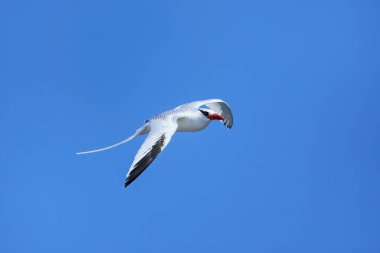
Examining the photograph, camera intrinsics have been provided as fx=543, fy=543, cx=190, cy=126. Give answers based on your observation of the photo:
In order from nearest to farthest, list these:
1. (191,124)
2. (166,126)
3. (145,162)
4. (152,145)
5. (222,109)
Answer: (145,162), (152,145), (166,126), (191,124), (222,109)

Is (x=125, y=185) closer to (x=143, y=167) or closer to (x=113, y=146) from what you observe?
(x=143, y=167)

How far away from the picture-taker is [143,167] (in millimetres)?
7676

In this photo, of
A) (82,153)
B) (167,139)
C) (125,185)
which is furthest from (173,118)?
(125,185)

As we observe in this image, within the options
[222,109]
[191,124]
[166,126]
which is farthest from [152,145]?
[222,109]

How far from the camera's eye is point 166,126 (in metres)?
8.98

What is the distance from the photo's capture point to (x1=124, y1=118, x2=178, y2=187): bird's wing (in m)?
7.56

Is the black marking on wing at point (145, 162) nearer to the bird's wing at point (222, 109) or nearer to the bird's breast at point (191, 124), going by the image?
the bird's breast at point (191, 124)

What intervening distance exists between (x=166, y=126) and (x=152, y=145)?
0.84m

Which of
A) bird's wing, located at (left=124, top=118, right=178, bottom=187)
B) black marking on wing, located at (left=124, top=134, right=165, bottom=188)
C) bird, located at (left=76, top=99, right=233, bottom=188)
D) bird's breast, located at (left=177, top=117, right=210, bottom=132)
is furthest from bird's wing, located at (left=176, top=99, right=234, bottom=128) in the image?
black marking on wing, located at (left=124, top=134, right=165, bottom=188)

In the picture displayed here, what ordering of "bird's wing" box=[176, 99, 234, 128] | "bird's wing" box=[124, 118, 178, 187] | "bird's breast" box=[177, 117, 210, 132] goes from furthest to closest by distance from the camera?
"bird's wing" box=[176, 99, 234, 128], "bird's breast" box=[177, 117, 210, 132], "bird's wing" box=[124, 118, 178, 187]

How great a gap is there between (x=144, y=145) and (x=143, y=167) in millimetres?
604

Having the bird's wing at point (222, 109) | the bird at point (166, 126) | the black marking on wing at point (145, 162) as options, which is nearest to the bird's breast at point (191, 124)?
the bird at point (166, 126)

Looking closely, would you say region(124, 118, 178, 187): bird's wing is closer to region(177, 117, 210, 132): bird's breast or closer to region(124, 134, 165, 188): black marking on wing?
region(124, 134, 165, 188): black marking on wing

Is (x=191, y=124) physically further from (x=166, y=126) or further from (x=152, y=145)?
(x=152, y=145)
